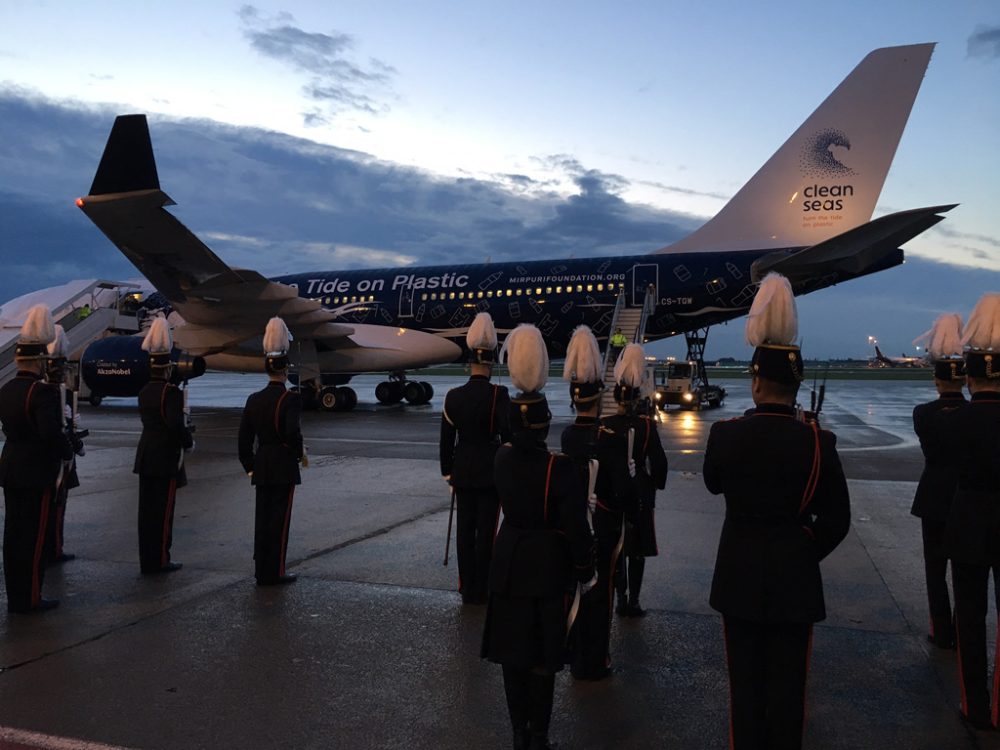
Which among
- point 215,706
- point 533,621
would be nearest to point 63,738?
point 215,706

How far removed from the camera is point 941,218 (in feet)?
54.4

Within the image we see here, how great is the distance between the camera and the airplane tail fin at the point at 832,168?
2045cm

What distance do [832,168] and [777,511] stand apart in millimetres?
20631

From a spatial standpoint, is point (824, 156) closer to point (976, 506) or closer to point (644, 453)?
point (644, 453)

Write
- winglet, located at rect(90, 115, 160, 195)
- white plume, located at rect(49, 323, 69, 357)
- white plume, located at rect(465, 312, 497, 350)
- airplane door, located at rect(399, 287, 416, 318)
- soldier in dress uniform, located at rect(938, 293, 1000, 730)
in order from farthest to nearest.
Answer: airplane door, located at rect(399, 287, 416, 318)
winglet, located at rect(90, 115, 160, 195)
white plume, located at rect(49, 323, 69, 357)
white plume, located at rect(465, 312, 497, 350)
soldier in dress uniform, located at rect(938, 293, 1000, 730)

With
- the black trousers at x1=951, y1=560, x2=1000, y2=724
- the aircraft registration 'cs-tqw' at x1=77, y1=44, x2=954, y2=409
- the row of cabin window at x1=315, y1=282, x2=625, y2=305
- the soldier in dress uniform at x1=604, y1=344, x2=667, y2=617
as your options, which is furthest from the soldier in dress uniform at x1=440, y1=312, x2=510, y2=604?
the row of cabin window at x1=315, y1=282, x2=625, y2=305

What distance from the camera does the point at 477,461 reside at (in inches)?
239

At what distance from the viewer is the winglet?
14789mm

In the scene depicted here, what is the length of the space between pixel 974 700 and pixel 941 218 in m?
15.2

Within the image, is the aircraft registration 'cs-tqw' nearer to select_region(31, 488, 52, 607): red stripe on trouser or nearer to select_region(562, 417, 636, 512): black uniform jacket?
select_region(31, 488, 52, 607): red stripe on trouser

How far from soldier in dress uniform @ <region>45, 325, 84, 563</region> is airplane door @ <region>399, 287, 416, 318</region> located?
1724cm

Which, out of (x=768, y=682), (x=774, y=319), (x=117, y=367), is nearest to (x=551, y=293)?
(x=117, y=367)

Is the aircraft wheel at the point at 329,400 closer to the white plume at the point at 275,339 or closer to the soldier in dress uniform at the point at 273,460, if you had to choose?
the white plume at the point at 275,339

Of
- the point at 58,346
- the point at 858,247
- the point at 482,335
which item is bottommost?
the point at 58,346
